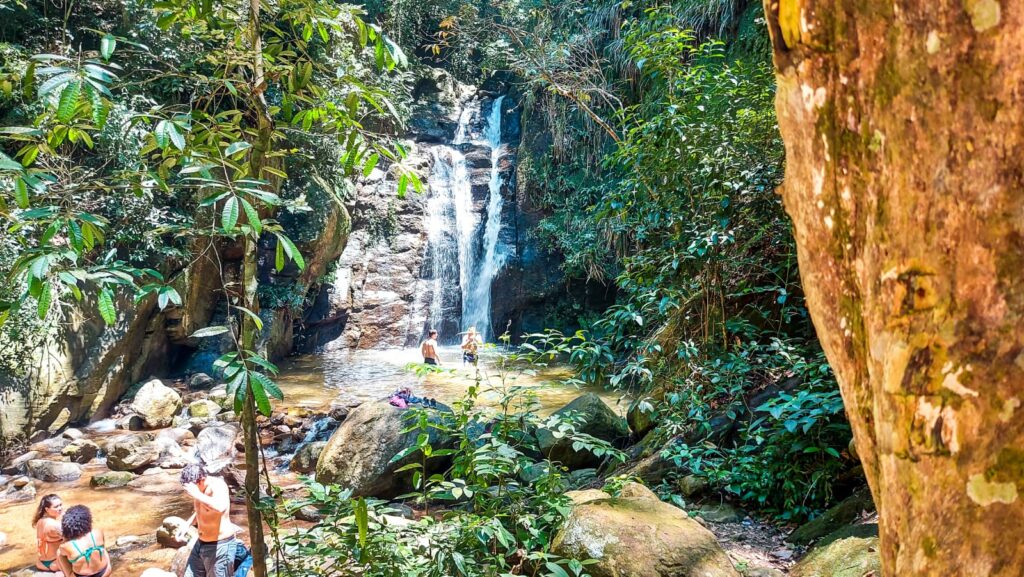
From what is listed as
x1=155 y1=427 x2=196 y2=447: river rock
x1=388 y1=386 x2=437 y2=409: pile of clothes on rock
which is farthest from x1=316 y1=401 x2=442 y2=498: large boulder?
x1=155 y1=427 x2=196 y2=447: river rock

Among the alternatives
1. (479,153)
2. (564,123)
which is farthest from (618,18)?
(479,153)

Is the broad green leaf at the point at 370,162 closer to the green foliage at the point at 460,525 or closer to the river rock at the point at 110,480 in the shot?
the green foliage at the point at 460,525

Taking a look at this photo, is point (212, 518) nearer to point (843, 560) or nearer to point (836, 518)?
point (843, 560)

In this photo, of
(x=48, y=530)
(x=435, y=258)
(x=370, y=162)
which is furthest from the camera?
(x=435, y=258)

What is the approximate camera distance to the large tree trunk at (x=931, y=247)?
0.74 m

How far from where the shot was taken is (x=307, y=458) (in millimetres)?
6652

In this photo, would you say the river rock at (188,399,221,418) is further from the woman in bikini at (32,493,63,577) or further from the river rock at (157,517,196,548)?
the woman in bikini at (32,493,63,577)

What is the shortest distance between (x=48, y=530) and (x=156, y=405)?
14.7ft

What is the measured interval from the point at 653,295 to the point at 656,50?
2.11 meters

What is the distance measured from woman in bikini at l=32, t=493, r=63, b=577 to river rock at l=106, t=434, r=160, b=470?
9.07 ft

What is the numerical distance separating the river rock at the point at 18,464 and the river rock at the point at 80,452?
12.4 inches

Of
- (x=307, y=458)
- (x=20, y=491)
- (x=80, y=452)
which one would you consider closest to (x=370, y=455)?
(x=307, y=458)

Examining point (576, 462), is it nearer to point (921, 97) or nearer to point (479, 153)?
point (921, 97)

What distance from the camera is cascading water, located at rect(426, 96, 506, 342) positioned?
14.8 metres
